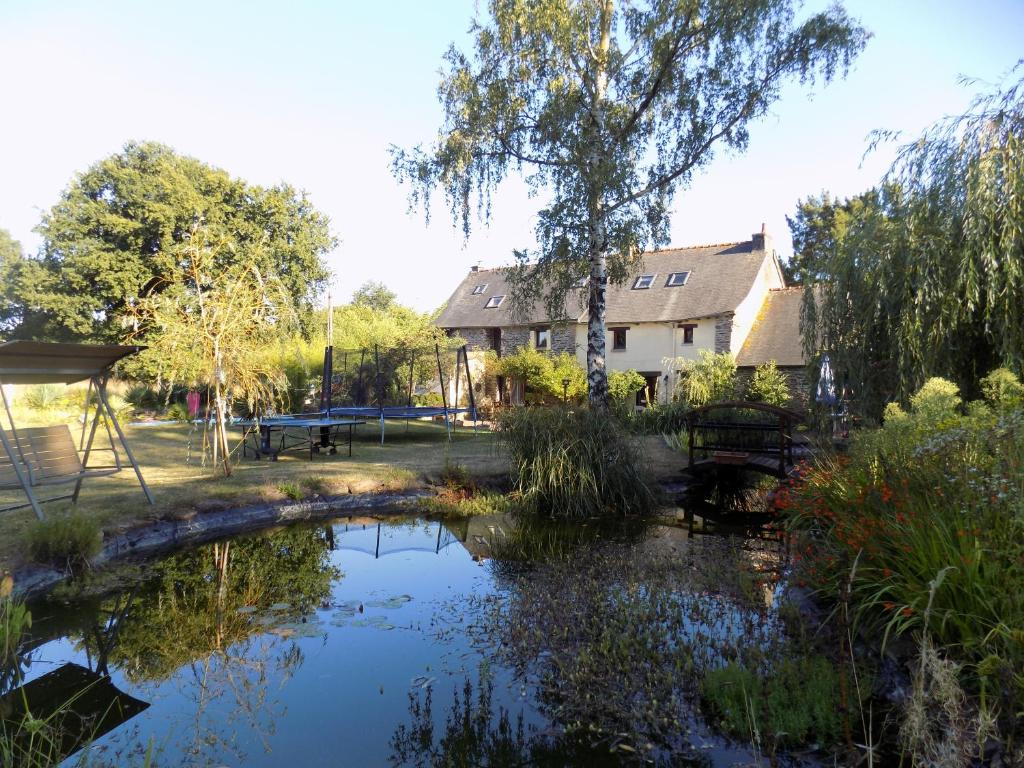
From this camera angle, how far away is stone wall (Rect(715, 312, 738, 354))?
71.9 feet

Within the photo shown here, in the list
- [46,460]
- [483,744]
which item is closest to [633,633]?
[483,744]

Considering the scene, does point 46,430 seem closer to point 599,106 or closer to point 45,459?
point 45,459

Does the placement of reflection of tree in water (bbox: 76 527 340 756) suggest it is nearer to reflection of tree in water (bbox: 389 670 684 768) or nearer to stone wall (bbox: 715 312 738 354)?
reflection of tree in water (bbox: 389 670 684 768)

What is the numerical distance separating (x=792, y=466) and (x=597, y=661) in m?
7.23

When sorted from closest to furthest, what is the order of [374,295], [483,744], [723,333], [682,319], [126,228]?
[483,744], [723,333], [682,319], [126,228], [374,295]

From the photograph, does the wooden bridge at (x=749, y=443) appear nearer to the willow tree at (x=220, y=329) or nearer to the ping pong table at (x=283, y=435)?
the ping pong table at (x=283, y=435)

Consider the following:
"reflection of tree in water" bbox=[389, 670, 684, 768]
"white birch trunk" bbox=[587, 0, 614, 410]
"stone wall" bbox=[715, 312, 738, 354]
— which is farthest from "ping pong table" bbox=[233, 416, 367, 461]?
"stone wall" bbox=[715, 312, 738, 354]

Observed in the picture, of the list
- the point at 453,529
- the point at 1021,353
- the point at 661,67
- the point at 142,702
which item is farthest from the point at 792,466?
the point at 142,702

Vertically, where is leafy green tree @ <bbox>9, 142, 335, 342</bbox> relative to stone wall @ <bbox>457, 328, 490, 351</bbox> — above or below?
above

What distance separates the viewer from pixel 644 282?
25.6m

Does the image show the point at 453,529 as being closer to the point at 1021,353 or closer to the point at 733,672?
the point at 733,672

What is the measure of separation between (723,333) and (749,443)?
10.9 metres

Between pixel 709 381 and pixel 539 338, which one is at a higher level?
pixel 539 338

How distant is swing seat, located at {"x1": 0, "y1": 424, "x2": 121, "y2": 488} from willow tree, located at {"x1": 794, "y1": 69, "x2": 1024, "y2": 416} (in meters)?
9.26
